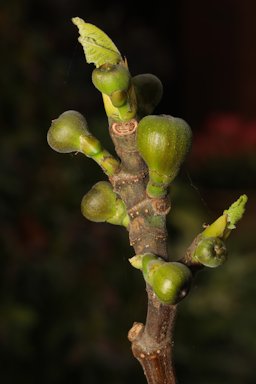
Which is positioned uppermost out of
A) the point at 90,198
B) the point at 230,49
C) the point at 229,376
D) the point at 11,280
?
the point at 230,49

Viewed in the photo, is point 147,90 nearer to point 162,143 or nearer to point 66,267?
point 162,143

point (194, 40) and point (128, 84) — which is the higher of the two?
point (194, 40)

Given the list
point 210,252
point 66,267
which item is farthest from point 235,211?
point 66,267

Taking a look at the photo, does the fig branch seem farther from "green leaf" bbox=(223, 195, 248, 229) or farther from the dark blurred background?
the dark blurred background

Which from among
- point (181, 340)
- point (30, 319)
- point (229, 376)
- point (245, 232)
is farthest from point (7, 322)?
point (245, 232)

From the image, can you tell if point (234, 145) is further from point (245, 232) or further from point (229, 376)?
point (229, 376)

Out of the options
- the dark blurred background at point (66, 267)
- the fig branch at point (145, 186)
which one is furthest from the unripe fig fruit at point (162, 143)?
the dark blurred background at point (66, 267)
